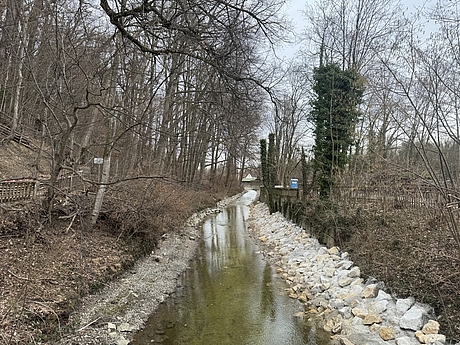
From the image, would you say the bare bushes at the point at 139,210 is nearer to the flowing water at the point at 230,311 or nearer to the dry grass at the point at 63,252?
the dry grass at the point at 63,252

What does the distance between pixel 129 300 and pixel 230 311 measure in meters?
2.04

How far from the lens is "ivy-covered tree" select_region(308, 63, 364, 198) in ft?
Answer: 44.3

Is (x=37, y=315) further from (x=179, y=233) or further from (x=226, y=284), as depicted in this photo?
(x=179, y=233)

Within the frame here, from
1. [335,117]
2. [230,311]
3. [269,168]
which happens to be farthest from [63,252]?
[269,168]

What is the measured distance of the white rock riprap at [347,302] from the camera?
5273 millimetres

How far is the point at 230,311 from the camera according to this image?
271 inches

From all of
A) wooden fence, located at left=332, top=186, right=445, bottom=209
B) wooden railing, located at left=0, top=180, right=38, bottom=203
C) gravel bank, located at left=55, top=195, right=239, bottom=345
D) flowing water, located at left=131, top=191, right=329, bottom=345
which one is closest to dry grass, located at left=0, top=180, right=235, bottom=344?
gravel bank, located at left=55, top=195, right=239, bottom=345

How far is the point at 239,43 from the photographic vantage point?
15.2 feet

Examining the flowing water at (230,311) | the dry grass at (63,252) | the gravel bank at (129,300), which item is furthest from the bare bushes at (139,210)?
the flowing water at (230,311)

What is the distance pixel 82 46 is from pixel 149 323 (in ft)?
21.2

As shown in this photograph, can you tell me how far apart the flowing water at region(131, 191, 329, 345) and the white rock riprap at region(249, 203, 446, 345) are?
1.25ft

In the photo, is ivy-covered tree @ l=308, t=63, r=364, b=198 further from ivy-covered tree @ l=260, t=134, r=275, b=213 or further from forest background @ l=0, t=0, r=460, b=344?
ivy-covered tree @ l=260, t=134, r=275, b=213

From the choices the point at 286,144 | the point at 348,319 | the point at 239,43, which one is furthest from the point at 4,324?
the point at 286,144

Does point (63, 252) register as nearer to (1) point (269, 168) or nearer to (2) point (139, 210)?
(2) point (139, 210)
